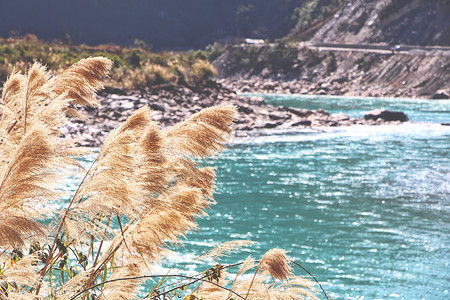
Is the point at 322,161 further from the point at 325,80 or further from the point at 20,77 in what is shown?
the point at 325,80

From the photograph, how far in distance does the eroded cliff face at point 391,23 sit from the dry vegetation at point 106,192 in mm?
73597

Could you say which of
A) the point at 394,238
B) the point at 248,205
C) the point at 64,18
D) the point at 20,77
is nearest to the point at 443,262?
the point at 394,238

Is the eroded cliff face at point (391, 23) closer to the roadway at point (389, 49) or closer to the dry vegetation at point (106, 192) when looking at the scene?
the roadway at point (389, 49)

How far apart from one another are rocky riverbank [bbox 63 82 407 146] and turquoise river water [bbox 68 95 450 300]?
548cm

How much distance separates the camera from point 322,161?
22500mm

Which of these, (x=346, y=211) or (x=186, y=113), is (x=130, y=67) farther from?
(x=346, y=211)

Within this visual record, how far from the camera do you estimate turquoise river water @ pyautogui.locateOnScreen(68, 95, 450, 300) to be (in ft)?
36.0

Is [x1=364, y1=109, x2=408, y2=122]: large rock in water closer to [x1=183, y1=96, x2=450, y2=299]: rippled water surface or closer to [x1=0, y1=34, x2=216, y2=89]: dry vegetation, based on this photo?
[x1=183, y1=96, x2=450, y2=299]: rippled water surface

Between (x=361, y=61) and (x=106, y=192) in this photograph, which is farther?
(x=361, y=61)

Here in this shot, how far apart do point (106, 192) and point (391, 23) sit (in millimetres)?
84792

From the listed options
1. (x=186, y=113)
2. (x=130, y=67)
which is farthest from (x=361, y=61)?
(x=186, y=113)

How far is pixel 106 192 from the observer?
247 centimetres

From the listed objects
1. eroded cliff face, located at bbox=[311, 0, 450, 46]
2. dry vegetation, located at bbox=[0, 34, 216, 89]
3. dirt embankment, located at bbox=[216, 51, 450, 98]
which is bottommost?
dirt embankment, located at bbox=[216, 51, 450, 98]

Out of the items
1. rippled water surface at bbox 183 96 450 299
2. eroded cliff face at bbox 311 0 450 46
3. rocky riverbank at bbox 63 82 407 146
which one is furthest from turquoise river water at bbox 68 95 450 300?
eroded cliff face at bbox 311 0 450 46
